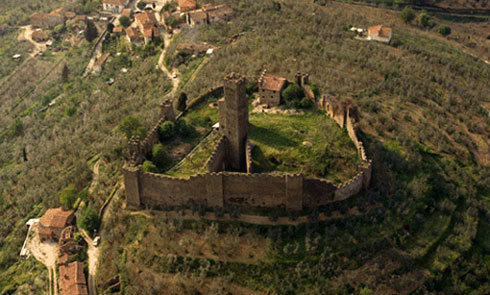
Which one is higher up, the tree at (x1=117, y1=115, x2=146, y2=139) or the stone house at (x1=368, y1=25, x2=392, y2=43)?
the stone house at (x1=368, y1=25, x2=392, y2=43)

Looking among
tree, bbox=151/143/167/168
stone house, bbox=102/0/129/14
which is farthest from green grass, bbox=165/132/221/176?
stone house, bbox=102/0/129/14

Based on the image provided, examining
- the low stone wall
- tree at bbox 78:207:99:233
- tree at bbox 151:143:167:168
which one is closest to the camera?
the low stone wall

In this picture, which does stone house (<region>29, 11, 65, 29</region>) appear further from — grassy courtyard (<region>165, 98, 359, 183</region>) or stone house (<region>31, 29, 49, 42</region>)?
grassy courtyard (<region>165, 98, 359, 183</region>)

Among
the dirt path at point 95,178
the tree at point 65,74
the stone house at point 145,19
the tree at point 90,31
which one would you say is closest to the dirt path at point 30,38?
the tree at point 90,31

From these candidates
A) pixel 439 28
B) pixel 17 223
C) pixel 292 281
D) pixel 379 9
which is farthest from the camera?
pixel 379 9

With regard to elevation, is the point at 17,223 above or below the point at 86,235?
below

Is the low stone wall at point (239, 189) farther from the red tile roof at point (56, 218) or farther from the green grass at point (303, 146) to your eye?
the red tile roof at point (56, 218)

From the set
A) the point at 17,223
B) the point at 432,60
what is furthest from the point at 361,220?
the point at 432,60

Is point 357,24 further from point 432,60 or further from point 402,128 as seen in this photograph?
point 402,128
